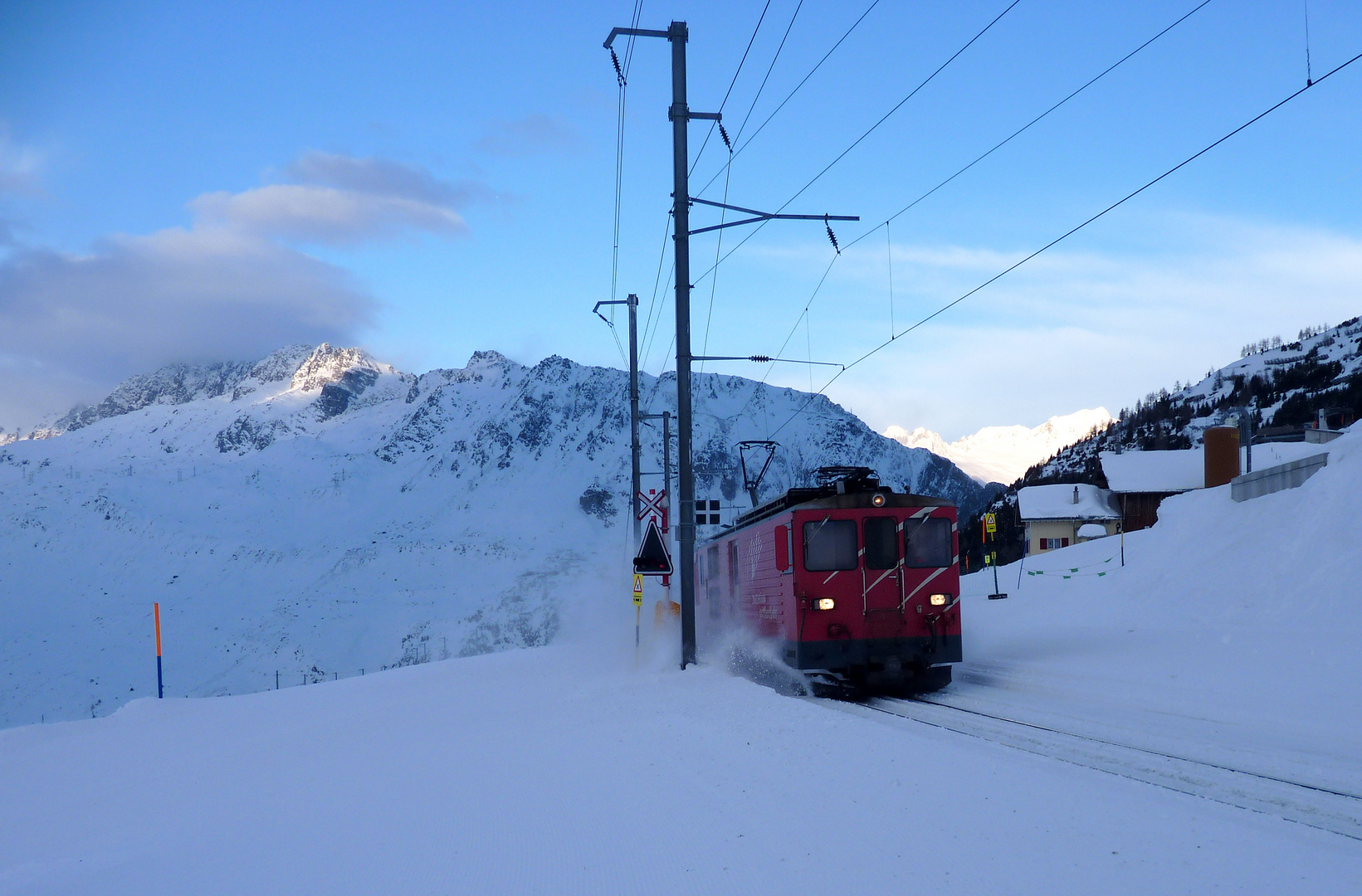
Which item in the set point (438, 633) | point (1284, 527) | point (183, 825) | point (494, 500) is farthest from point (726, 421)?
point (183, 825)

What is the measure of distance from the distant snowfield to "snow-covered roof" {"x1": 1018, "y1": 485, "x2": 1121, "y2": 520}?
121 feet

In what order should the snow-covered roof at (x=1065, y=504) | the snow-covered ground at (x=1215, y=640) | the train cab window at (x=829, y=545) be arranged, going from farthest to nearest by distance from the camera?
the snow-covered roof at (x=1065, y=504)
the train cab window at (x=829, y=545)
the snow-covered ground at (x=1215, y=640)

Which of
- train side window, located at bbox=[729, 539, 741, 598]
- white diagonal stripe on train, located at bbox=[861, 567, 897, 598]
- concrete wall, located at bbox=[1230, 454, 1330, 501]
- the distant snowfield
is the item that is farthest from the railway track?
concrete wall, located at bbox=[1230, 454, 1330, 501]

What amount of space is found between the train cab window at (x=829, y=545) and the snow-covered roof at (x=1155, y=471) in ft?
134

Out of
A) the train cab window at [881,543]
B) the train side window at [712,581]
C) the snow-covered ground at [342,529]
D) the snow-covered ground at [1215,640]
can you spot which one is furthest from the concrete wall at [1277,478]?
the snow-covered ground at [342,529]

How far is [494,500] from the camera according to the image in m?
151

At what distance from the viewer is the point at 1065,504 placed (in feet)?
174

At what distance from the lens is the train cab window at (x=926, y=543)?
13367 mm

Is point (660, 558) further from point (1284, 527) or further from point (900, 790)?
point (1284, 527)

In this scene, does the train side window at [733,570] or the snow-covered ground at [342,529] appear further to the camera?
the snow-covered ground at [342,529]

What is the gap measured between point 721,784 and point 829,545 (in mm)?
6909

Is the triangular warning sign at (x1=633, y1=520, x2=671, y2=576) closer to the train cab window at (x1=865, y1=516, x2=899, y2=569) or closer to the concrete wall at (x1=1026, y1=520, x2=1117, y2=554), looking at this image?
the train cab window at (x1=865, y1=516, x2=899, y2=569)

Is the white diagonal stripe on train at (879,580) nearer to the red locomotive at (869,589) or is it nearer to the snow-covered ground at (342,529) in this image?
the red locomotive at (869,589)

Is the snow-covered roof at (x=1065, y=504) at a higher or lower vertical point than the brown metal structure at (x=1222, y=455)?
lower
